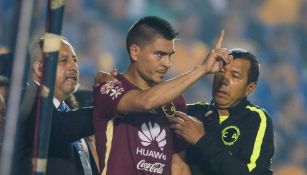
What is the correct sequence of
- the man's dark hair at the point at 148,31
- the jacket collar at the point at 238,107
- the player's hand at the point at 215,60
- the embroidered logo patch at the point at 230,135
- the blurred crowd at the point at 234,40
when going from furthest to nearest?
the blurred crowd at the point at 234,40 → the jacket collar at the point at 238,107 → the embroidered logo patch at the point at 230,135 → the man's dark hair at the point at 148,31 → the player's hand at the point at 215,60

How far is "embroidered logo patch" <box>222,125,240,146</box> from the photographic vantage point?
4.38 m

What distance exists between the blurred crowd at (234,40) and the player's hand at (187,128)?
4.14 meters

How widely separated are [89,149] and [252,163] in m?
0.98

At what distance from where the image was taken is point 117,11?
910 cm

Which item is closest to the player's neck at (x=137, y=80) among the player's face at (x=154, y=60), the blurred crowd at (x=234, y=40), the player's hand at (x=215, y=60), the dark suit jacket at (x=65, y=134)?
the player's face at (x=154, y=60)

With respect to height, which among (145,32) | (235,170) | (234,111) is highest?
(145,32)

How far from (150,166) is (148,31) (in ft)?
2.23

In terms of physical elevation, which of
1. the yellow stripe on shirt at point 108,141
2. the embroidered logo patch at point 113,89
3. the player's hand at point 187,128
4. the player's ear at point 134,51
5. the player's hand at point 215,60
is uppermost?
the player's ear at point 134,51

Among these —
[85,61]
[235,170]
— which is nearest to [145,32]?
[235,170]

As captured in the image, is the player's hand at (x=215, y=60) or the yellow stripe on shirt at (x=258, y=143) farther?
the yellow stripe on shirt at (x=258, y=143)

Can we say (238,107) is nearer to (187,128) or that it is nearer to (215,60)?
(187,128)

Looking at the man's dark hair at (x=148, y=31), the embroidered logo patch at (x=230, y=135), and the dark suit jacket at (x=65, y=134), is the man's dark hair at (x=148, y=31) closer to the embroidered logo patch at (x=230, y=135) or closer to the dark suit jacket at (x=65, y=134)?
the dark suit jacket at (x=65, y=134)

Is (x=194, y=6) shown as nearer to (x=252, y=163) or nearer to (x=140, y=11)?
(x=140, y=11)

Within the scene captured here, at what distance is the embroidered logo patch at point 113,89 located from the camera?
159 inches
